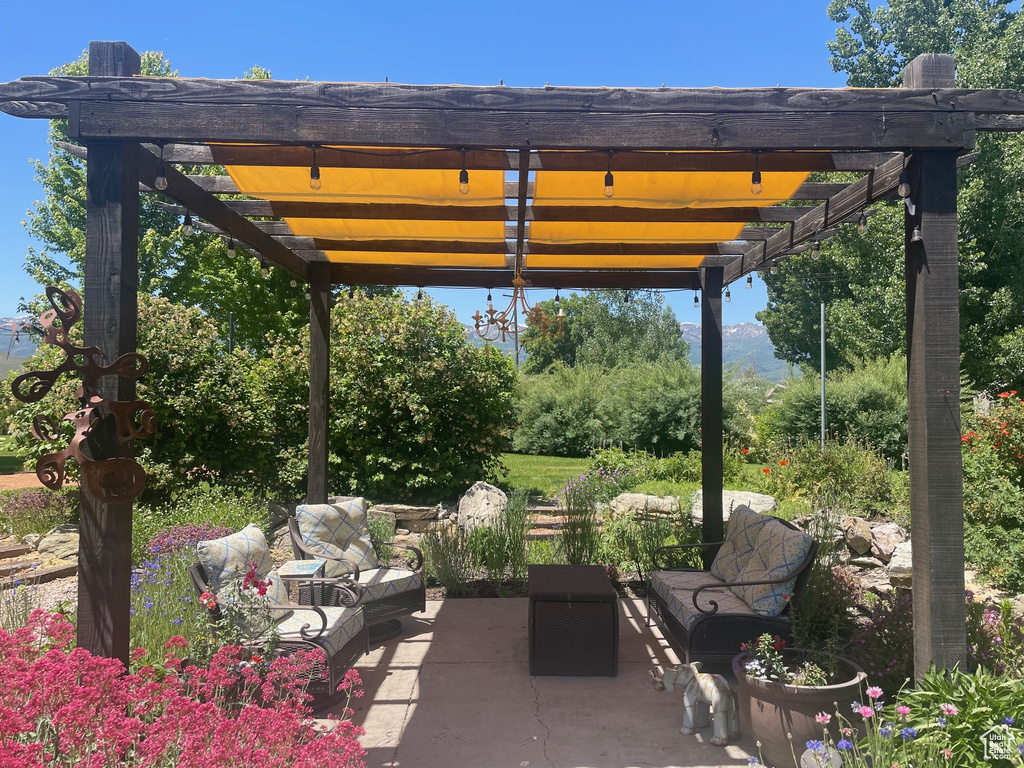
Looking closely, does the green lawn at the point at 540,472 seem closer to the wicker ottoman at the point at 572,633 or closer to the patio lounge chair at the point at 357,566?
the patio lounge chair at the point at 357,566

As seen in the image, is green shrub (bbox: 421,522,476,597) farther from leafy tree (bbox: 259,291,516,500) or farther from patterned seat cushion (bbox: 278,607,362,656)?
leafy tree (bbox: 259,291,516,500)

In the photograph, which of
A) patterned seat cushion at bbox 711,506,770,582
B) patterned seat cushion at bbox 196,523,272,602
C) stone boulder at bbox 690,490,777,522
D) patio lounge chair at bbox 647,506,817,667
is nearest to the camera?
patterned seat cushion at bbox 196,523,272,602

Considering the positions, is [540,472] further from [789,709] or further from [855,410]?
[789,709]

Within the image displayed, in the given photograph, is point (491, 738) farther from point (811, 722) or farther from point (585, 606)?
point (811, 722)

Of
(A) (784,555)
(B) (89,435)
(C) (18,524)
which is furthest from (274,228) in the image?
(C) (18,524)

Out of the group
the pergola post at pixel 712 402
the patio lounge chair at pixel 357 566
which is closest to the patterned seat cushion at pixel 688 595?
the pergola post at pixel 712 402

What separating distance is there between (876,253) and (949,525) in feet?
49.6

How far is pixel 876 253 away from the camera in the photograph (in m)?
16.2

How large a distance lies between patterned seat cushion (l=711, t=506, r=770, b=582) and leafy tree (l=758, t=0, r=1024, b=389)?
6976 millimetres

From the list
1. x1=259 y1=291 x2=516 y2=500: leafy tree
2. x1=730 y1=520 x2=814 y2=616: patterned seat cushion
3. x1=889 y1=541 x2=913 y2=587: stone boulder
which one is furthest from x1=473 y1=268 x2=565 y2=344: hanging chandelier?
x1=889 y1=541 x2=913 y2=587: stone boulder

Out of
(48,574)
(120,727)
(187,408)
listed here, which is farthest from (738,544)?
(187,408)

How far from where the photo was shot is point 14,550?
7246 millimetres

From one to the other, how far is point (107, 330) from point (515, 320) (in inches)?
115

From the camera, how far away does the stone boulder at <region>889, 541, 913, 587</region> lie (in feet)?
19.7
